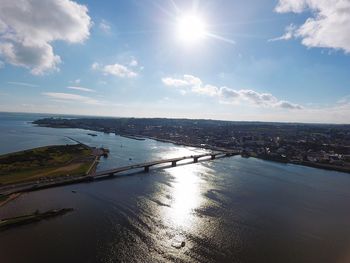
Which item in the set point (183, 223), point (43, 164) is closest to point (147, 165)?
point (43, 164)

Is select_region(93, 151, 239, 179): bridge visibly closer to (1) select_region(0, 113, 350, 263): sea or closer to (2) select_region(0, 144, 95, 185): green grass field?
(1) select_region(0, 113, 350, 263): sea

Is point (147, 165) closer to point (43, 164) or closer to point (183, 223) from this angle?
point (43, 164)

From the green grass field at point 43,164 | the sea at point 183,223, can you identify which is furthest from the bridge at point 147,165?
the green grass field at point 43,164

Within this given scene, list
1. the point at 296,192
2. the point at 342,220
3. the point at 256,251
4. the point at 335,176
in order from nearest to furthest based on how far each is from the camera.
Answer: the point at 256,251 → the point at 342,220 → the point at 296,192 → the point at 335,176

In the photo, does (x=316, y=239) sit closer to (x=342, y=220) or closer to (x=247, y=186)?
(x=342, y=220)

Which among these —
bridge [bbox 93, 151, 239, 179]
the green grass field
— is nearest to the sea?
bridge [bbox 93, 151, 239, 179]

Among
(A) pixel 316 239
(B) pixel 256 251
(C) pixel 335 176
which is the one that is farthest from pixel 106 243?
(C) pixel 335 176
